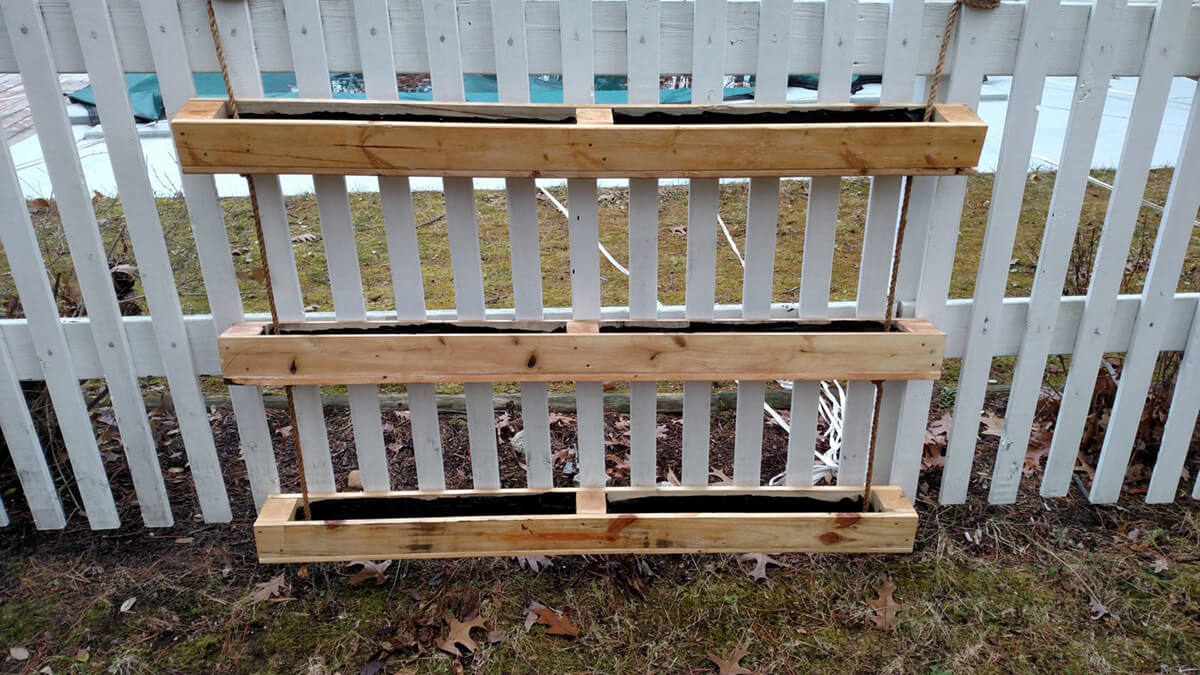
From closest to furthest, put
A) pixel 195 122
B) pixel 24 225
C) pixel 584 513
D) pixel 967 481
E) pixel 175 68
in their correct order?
pixel 195 122 < pixel 175 68 < pixel 24 225 < pixel 584 513 < pixel 967 481

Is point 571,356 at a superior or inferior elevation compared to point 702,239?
inferior

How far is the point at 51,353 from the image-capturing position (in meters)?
2.57

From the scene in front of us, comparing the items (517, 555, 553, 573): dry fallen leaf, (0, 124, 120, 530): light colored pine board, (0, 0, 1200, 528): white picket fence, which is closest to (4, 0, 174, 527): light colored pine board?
(0, 0, 1200, 528): white picket fence

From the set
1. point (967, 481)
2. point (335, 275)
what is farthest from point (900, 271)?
point (335, 275)

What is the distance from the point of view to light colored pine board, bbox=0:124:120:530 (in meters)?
2.40

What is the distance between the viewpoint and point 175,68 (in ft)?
7.31

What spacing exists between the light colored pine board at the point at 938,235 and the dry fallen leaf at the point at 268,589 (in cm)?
215

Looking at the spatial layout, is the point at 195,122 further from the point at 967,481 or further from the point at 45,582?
the point at 967,481

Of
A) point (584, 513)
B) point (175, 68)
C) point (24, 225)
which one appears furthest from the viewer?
point (584, 513)

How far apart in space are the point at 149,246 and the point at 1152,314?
10.8ft

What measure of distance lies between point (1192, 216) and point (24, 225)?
368cm

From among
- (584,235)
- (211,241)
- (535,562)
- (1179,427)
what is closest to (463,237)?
(584,235)

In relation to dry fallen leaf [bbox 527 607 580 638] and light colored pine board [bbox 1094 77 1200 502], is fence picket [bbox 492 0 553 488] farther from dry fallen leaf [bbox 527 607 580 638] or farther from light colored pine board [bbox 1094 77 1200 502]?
light colored pine board [bbox 1094 77 1200 502]

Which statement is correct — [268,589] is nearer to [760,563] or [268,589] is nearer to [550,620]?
[550,620]
